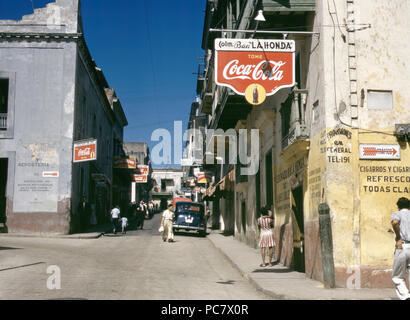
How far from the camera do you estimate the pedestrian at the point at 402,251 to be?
7828 mm

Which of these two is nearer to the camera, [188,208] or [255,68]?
[255,68]

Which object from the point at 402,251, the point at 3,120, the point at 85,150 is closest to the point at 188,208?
the point at 85,150

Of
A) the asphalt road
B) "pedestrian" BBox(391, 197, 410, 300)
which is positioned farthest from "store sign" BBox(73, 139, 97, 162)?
"pedestrian" BBox(391, 197, 410, 300)

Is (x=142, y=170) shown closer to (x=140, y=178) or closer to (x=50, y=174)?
(x=140, y=178)

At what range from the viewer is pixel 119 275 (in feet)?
34.7

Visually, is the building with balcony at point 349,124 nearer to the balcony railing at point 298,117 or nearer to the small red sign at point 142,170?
the balcony railing at point 298,117

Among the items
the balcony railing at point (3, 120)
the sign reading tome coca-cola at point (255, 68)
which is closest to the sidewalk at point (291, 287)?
the sign reading tome coca-cola at point (255, 68)

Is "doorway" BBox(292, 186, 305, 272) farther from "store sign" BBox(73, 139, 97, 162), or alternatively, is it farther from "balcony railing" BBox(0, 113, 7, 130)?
"balcony railing" BBox(0, 113, 7, 130)

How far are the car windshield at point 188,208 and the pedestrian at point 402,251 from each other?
1877cm

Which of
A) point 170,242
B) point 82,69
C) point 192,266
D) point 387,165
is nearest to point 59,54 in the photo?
point 82,69

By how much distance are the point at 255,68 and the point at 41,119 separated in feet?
48.4

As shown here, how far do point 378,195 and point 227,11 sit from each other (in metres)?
13.6
